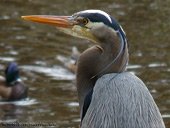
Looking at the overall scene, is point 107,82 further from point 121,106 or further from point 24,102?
point 24,102

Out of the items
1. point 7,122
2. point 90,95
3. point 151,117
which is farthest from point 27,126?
point 151,117

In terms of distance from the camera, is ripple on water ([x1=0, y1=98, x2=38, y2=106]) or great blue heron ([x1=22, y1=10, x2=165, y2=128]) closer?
great blue heron ([x1=22, y1=10, x2=165, y2=128])

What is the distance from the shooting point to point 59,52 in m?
13.7

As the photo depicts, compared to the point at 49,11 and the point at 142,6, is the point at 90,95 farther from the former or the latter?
the point at 142,6

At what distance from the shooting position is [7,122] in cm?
889

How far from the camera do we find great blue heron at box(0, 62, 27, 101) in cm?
1068

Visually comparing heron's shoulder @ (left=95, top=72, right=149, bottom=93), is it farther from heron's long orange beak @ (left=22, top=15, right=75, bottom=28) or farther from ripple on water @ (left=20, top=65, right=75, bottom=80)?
ripple on water @ (left=20, top=65, right=75, bottom=80)

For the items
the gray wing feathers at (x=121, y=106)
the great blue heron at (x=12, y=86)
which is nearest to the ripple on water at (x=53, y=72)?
the great blue heron at (x=12, y=86)

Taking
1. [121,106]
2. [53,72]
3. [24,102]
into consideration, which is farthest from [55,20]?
[53,72]

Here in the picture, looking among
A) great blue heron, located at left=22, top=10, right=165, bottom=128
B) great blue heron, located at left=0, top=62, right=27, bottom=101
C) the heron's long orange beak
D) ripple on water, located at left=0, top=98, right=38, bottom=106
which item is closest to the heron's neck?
great blue heron, located at left=22, top=10, right=165, bottom=128

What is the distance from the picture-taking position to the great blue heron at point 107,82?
4902 millimetres

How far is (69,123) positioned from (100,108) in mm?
3773

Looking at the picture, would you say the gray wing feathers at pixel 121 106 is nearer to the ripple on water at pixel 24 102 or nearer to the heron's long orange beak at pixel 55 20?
the heron's long orange beak at pixel 55 20

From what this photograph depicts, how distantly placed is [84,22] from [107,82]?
0.92 m
